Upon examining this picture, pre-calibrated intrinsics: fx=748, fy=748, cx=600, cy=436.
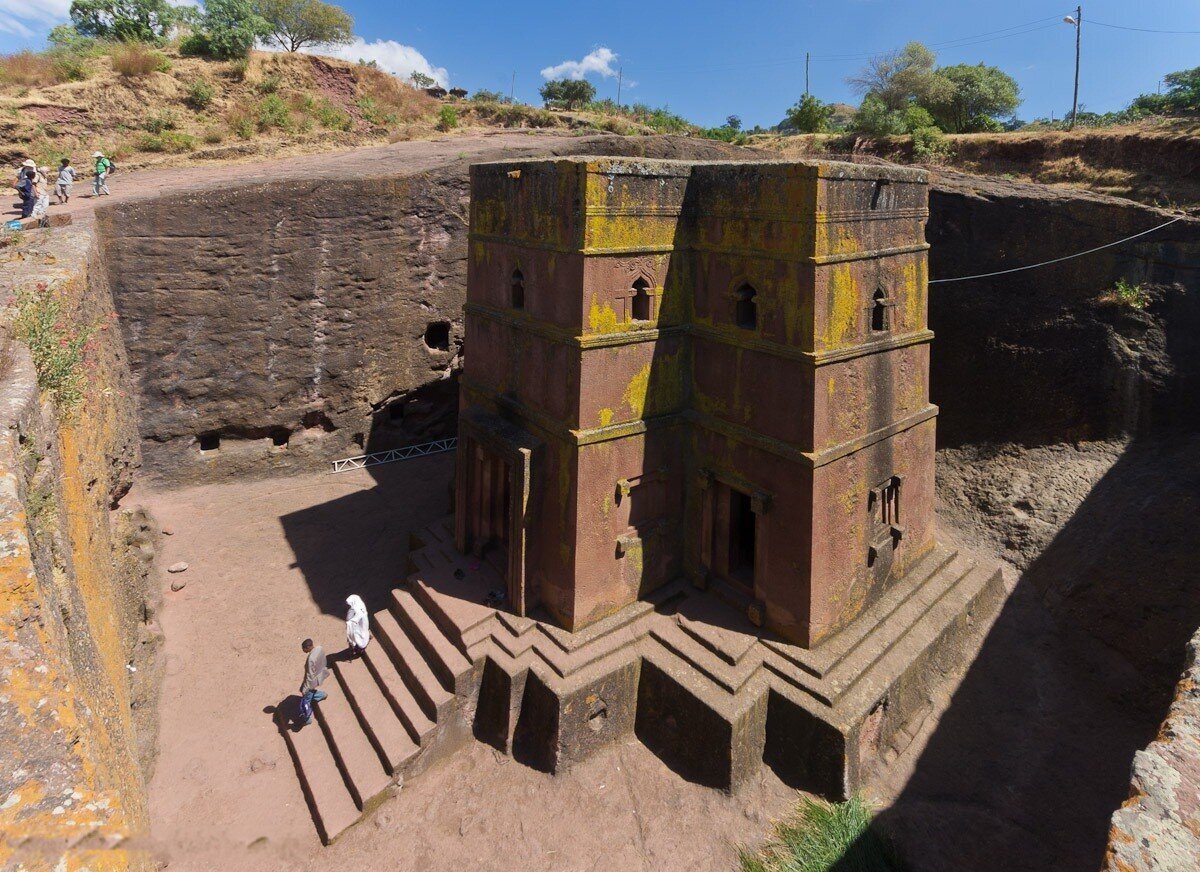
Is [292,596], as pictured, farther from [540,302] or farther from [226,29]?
[226,29]

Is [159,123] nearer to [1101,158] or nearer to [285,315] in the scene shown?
[285,315]

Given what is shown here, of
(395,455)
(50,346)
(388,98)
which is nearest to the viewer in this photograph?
(50,346)

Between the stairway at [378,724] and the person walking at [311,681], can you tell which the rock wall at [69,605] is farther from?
the stairway at [378,724]

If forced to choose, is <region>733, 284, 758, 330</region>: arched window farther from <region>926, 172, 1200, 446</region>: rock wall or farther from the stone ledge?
<region>926, 172, 1200, 446</region>: rock wall

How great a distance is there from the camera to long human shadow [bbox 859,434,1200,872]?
26.6ft

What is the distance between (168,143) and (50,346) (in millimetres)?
15468

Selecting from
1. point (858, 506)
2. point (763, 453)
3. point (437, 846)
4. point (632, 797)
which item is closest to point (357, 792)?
point (437, 846)

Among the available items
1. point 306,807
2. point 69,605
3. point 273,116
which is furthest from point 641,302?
point 273,116

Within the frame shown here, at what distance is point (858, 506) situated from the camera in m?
9.27

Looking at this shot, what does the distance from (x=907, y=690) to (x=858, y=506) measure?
2.32m

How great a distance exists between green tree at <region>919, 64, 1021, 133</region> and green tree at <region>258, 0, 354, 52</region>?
2340cm

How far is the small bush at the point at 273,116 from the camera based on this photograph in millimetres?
21906

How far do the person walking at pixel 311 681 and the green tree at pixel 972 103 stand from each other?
79.1 feet

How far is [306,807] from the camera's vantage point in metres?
8.47
